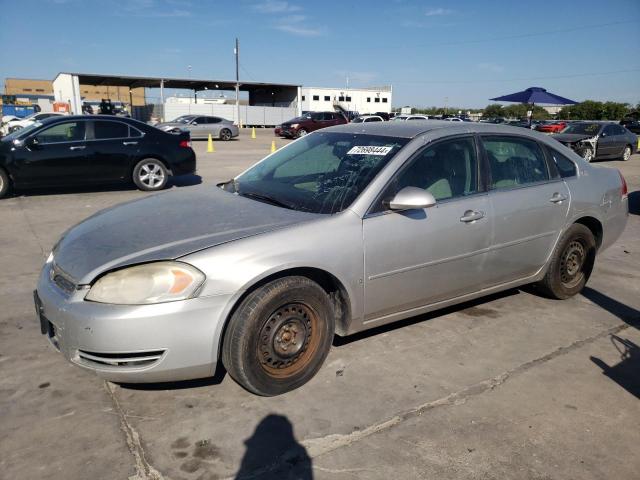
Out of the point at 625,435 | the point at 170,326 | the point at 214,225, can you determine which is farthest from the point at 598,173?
the point at 170,326

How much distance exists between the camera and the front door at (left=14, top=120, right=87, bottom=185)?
870 centimetres

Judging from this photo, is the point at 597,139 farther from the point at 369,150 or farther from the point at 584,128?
the point at 369,150

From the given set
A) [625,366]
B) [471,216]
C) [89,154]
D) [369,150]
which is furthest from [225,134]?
[625,366]

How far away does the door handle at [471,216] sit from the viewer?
3550mm

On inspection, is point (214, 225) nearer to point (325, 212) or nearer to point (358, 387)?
point (325, 212)

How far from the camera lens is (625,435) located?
8.82ft

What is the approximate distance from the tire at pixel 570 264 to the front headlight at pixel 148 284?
316 centimetres

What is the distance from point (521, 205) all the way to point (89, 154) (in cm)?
787

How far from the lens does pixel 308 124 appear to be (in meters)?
28.4

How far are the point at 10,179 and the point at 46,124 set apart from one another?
1.15m

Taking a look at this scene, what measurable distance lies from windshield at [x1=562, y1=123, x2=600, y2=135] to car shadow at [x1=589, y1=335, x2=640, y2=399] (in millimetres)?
16676

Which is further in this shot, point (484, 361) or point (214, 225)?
point (484, 361)

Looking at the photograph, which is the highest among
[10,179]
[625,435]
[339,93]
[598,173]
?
[339,93]

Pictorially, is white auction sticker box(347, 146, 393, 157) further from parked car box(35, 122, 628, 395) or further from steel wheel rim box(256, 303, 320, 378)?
steel wheel rim box(256, 303, 320, 378)
